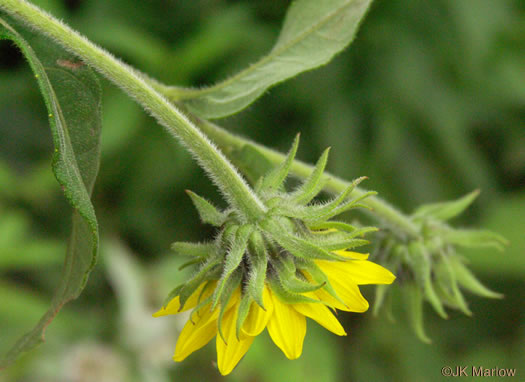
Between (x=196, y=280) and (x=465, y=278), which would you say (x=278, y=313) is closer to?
(x=196, y=280)

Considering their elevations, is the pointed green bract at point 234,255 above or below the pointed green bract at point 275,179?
below

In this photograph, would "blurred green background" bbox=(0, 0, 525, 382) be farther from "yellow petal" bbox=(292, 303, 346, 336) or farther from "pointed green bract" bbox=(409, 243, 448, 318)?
"yellow petal" bbox=(292, 303, 346, 336)

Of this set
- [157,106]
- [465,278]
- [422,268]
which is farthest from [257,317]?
[465,278]

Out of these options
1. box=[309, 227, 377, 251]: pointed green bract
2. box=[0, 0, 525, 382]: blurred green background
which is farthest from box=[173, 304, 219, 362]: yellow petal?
box=[0, 0, 525, 382]: blurred green background

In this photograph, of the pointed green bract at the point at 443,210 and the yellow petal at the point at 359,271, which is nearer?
the yellow petal at the point at 359,271

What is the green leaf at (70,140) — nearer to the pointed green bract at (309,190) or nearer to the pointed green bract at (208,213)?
the pointed green bract at (208,213)

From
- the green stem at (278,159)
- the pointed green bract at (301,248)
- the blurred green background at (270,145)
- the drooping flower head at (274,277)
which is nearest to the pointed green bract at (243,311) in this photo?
Result: the drooping flower head at (274,277)

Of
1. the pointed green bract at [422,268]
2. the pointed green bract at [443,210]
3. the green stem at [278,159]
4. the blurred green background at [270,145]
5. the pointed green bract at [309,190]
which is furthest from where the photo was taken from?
the blurred green background at [270,145]
